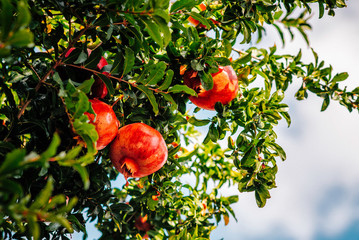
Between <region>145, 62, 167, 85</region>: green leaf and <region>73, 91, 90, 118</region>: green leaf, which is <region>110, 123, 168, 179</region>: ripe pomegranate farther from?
<region>73, 91, 90, 118</region>: green leaf

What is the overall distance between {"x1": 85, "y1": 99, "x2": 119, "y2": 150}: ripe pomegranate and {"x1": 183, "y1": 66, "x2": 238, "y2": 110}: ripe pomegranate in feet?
1.22

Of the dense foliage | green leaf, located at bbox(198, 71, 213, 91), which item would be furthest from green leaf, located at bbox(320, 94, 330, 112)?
green leaf, located at bbox(198, 71, 213, 91)

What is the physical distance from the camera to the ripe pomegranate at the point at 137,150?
1218mm

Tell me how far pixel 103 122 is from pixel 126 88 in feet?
0.54

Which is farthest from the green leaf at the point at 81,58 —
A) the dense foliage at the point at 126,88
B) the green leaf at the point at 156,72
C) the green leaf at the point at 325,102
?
the green leaf at the point at 325,102

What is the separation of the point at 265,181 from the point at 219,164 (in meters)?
1.25

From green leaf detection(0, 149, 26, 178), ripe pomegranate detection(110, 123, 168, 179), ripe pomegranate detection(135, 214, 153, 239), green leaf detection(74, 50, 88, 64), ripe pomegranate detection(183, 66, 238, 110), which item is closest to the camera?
green leaf detection(0, 149, 26, 178)

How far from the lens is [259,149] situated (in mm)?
1384

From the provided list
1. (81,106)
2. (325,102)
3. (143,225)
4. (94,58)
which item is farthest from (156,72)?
(143,225)

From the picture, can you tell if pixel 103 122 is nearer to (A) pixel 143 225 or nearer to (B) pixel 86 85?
(B) pixel 86 85

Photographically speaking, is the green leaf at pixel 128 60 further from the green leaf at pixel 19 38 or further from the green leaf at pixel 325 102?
the green leaf at pixel 325 102

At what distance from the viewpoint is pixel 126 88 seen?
1.21 metres

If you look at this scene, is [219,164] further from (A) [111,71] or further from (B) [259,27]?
(A) [111,71]

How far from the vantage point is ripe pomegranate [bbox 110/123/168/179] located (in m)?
1.22
